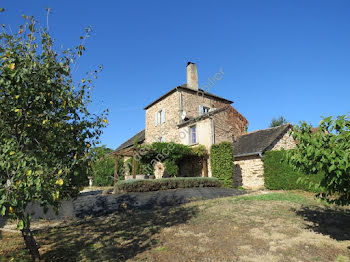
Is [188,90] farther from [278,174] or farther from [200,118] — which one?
[278,174]

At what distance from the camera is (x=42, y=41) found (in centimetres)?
364

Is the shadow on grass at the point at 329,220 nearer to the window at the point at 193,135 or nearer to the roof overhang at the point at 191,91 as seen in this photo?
the window at the point at 193,135

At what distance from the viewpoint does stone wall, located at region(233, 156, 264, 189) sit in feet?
46.1

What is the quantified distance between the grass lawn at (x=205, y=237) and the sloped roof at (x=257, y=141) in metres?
7.38

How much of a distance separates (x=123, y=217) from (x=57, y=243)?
99.1 inches

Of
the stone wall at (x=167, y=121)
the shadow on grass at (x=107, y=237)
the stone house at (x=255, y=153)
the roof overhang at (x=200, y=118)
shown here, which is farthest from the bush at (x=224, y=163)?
the shadow on grass at (x=107, y=237)

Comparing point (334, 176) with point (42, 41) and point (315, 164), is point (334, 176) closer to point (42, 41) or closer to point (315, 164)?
point (315, 164)

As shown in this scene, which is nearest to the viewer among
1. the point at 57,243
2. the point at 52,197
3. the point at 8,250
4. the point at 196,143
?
the point at 52,197

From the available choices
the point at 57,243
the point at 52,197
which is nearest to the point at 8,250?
the point at 57,243

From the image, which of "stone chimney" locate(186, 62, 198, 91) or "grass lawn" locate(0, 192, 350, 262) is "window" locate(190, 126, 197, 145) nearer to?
"stone chimney" locate(186, 62, 198, 91)

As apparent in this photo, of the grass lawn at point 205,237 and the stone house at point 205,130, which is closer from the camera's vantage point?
the grass lawn at point 205,237

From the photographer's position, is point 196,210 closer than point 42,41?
No

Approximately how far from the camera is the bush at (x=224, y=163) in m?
14.0

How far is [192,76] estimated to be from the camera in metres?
20.2
